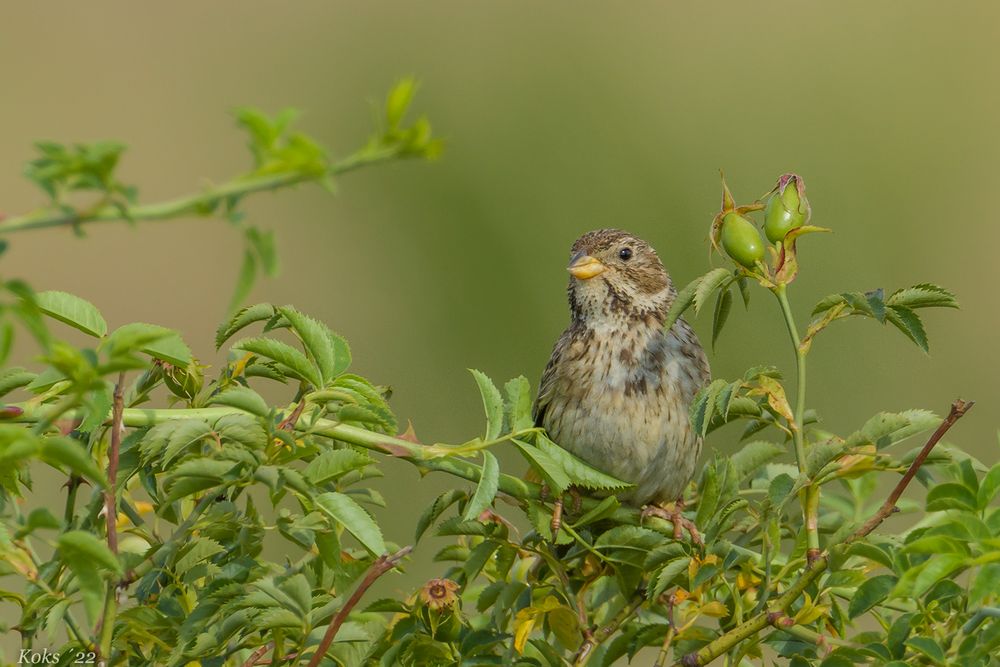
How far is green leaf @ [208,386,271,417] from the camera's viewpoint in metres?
1.55

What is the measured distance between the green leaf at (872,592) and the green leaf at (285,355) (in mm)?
689

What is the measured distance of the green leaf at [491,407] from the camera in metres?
1.85

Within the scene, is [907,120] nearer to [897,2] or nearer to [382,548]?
[897,2]

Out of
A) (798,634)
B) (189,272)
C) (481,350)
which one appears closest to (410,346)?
(481,350)

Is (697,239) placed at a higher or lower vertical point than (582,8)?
lower

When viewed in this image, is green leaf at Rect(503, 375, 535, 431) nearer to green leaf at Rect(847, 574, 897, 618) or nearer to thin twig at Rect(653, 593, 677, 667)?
thin twig at Rect(653, 593, 677, 667)

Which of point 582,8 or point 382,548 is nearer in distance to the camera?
point 382,548

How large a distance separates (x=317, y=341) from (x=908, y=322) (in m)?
0.80

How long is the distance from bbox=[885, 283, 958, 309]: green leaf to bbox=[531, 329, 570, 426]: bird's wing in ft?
5.18

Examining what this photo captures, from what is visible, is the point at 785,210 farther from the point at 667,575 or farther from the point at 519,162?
the point at 519,162

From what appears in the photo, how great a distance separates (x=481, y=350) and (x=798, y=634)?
A: 195 inches

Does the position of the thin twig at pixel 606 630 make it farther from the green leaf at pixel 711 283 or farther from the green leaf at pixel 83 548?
the green leaf at pixel 83 548

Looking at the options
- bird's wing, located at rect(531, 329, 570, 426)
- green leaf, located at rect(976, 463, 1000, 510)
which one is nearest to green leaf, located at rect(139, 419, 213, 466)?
green leaf, located at rect(976, 463, 1000, 510)

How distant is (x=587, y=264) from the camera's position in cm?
343
